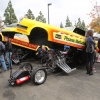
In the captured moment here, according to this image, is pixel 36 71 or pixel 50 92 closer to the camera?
pixel 50 92

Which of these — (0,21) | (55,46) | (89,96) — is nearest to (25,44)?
(55,46)

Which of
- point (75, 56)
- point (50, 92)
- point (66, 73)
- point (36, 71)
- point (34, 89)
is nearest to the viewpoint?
point (50, 92)

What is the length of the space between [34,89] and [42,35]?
87.0 inches

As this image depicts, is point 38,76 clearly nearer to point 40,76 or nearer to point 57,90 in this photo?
point 40,76

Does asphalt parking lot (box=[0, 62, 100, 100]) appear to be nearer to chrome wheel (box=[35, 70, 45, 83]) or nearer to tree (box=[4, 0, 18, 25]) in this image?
chrome wheel (box=[35, 70, 45, 83])

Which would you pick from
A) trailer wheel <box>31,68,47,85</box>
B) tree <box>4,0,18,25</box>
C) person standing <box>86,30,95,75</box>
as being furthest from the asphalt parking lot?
tree <box>4,0,18,25</box>

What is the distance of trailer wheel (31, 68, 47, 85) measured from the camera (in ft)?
14.0

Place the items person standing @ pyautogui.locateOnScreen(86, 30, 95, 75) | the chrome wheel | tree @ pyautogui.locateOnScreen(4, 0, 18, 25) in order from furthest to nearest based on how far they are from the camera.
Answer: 1. tree @ pyautogui.locateOnScreen(4, 0, 18, 25)
2. person standing @ pyautogui.locateOnScreen(86, 30, 95, 75)
3. the chrome wheel

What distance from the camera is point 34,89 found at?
4.05m

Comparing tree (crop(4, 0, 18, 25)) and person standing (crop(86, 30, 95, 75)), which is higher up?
tree (crop(4, 0, 18, 25))

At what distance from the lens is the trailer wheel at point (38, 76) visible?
4.26 metres

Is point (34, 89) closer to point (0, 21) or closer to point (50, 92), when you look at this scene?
point (50, 92)

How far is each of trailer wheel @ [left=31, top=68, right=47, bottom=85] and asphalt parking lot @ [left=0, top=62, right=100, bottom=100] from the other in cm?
14

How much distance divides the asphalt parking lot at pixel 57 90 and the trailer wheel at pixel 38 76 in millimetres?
142
